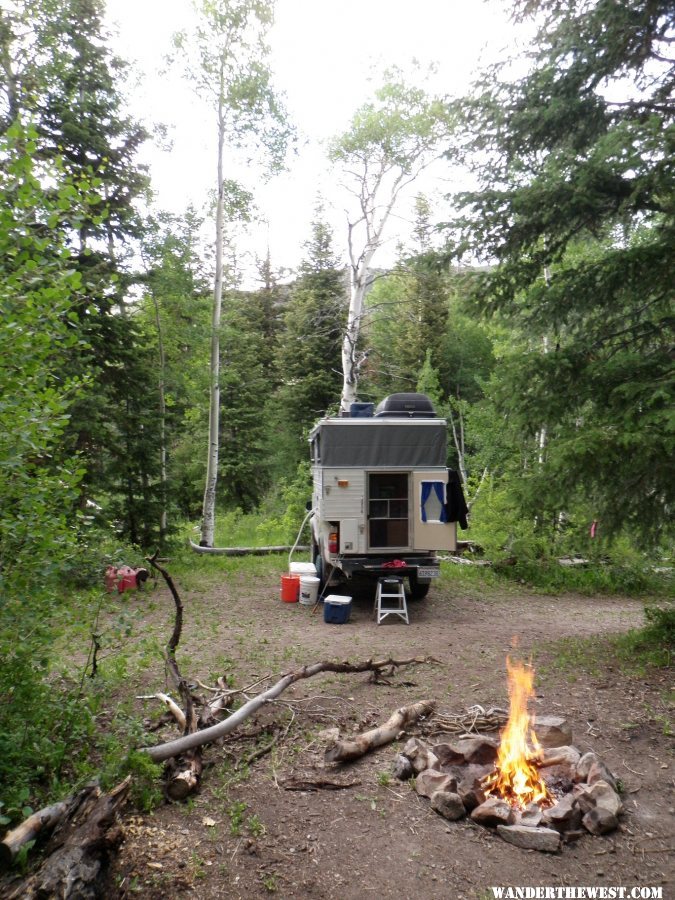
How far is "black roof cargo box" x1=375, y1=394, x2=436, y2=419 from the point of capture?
954 centimetres

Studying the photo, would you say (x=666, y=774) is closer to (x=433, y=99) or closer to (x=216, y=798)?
(x=216, y=798)

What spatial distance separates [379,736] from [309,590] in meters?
5.23

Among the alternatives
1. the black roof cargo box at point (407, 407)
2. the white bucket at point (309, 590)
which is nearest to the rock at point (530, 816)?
the white bucket at point (309, 590)

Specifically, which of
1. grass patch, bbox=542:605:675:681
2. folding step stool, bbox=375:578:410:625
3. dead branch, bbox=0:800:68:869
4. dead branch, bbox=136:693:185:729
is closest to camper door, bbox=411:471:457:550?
folding step stool, bbox=375:578:410:625

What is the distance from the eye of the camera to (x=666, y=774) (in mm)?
3906

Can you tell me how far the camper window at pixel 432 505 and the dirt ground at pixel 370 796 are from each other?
1.79m

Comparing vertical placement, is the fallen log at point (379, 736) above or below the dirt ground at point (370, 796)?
above

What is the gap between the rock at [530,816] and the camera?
3314mm

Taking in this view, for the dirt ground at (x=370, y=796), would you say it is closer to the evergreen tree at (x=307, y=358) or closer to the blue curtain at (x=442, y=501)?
the blue curtain at (x=442, y=501)

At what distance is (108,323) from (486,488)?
330 inches

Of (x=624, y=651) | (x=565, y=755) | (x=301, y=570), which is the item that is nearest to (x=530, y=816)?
(x=565, y=755)

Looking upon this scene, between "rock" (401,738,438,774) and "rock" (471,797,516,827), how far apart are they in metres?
0.51

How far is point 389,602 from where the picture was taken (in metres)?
9.44

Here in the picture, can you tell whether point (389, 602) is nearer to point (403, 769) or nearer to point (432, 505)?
point (432, 505)
